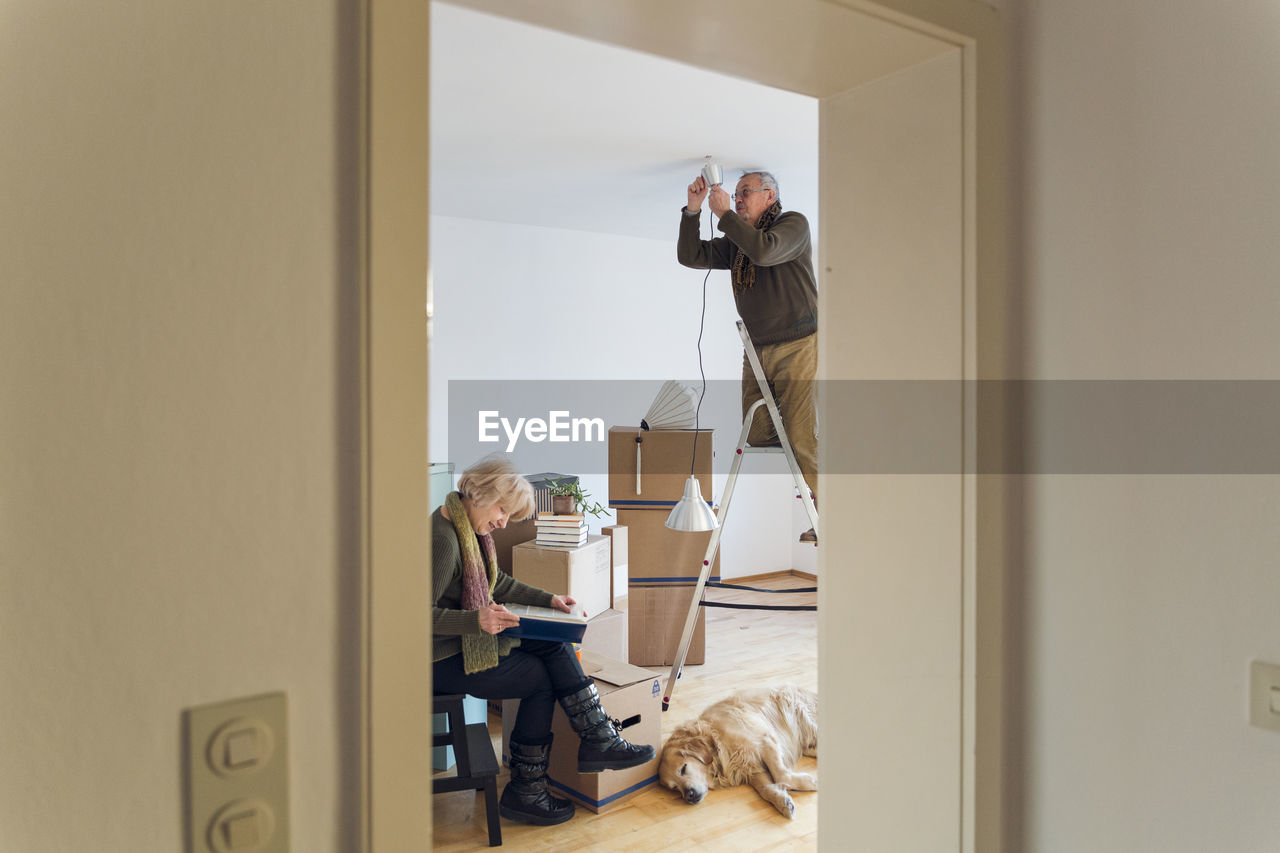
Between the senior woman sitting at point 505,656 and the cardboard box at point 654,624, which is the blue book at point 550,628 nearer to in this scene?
the senior woman sitting at point 505,656

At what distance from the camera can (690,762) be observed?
119 inches

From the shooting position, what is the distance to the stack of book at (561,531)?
371 centimetres

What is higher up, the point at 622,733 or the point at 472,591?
the point at 472,591

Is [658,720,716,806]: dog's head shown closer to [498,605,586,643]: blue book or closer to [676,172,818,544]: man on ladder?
[498,605,586,643]: blue book

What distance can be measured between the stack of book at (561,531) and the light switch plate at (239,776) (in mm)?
2995

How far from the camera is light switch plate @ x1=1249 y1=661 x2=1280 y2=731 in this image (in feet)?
3.31

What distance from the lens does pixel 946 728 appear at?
1.25 m

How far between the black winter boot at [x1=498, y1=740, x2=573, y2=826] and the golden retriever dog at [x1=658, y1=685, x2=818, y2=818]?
16.8 inches

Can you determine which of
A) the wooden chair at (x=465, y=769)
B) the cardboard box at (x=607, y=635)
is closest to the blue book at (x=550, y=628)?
the wooden chair at (x=465, y=769)

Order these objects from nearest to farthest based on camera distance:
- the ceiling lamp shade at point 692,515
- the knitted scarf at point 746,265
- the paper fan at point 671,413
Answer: the knitted scarf at point 746,265 < the ceiling lamp shade at point 692,515 < the paper fan at point 671,413

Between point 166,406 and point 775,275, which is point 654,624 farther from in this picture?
point 166,406

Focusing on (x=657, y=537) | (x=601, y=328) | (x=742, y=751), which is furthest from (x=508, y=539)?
(x=601, y=328)

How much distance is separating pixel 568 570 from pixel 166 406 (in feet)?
9.99

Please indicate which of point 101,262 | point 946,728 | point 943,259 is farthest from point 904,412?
point 101,262
